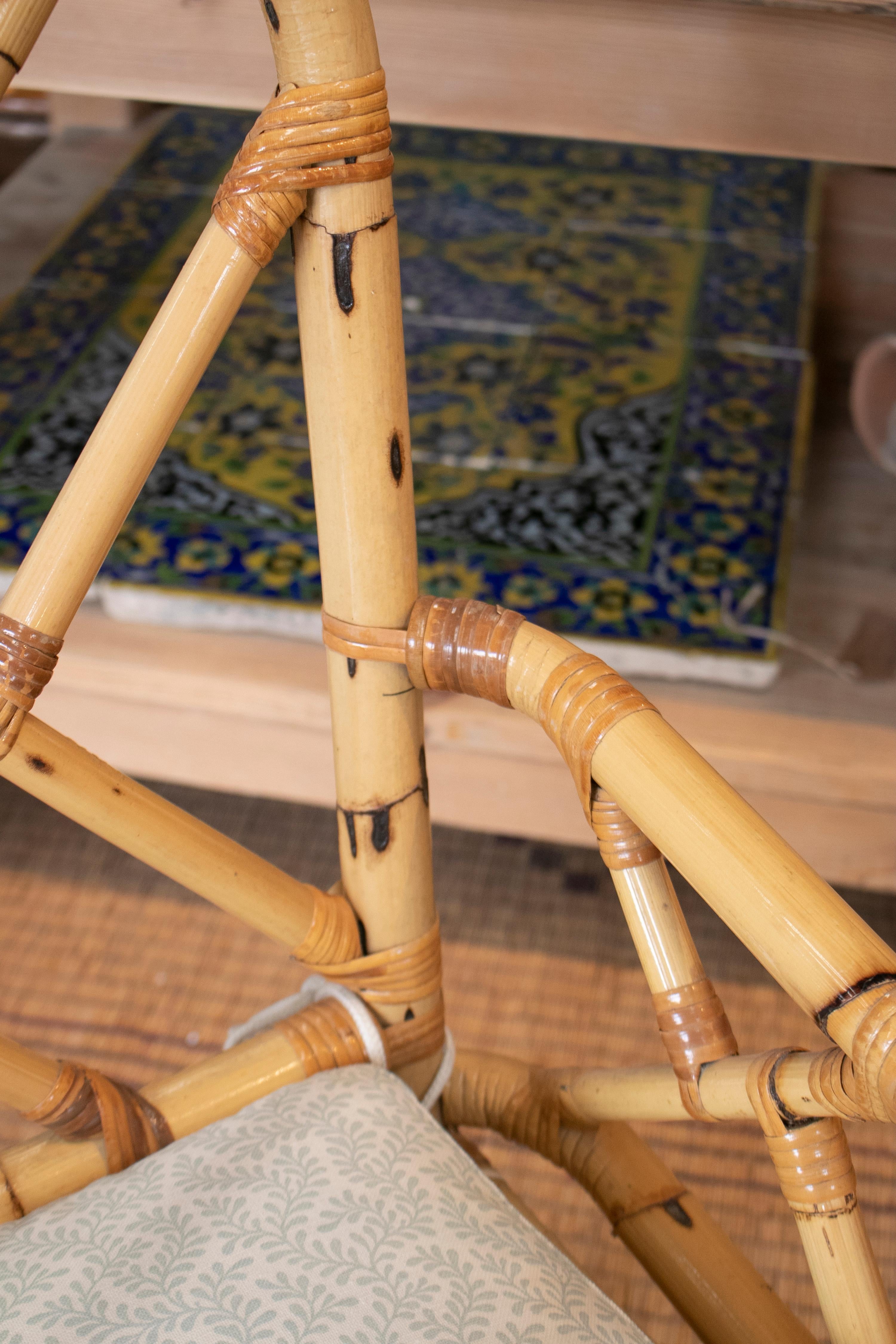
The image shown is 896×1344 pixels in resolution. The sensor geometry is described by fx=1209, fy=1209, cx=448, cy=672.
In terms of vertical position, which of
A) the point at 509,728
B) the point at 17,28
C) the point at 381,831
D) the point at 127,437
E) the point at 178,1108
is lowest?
the point at 509,728

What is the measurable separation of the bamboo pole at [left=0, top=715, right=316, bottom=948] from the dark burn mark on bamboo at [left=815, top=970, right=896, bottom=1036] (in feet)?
0.84

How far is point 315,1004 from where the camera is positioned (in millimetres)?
599

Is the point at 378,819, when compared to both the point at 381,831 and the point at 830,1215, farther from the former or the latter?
the point at 830,1215

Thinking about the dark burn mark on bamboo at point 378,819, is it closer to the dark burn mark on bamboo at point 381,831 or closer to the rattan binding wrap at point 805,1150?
the dark burn mark on bamboo at point 381,831

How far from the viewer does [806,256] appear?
158 cm

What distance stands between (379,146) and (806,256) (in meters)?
1.30

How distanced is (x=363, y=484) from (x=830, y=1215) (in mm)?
323

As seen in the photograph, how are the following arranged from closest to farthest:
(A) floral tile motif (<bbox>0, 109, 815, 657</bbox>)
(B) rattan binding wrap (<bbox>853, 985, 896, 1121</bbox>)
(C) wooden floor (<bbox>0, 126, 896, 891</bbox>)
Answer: (B) rattan binding wrap (<bbox>853, 985, 896, 1121</bbox>) → (C) wooden floor (<bbox>0, 126, 896, 891</bbox>) → (A) floral tile motif (<bbox>0, 109, 815, 657</bbox>)

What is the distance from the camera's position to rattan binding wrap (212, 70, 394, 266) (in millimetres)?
413

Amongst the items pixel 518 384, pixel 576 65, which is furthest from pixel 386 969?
pixel 518 384

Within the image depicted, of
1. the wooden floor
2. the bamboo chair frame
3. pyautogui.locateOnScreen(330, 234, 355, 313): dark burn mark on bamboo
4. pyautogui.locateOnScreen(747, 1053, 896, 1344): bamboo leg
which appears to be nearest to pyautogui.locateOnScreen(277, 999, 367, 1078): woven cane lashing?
the bamboo chair frame

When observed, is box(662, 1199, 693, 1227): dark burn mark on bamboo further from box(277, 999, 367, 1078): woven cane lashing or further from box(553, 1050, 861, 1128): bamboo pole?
box(277, 999, 367, 1078): woven cane lashing

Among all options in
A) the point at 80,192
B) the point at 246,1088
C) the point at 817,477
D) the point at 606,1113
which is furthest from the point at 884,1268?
the point at 80,192

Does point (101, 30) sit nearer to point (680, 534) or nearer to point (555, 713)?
point (555, 713)
